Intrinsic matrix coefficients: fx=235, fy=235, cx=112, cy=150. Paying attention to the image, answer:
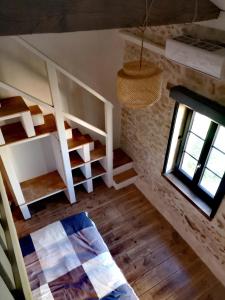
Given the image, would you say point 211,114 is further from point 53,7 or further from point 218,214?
point 53,7

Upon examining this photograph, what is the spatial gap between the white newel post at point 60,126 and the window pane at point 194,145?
144 cm

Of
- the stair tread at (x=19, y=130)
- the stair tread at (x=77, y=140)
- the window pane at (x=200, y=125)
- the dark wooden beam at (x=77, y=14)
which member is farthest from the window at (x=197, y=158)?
the stair tread at (x=19, y=130)

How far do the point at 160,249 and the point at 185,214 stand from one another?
1.82 ft

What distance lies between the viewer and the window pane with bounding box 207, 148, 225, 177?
92.2 inches

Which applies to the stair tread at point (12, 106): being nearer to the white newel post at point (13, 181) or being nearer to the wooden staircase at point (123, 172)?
the white newel post at point (13, 181)

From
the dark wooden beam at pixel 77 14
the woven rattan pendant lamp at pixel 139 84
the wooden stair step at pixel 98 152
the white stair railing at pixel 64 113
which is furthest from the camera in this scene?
the wooden stair step at pixel 98 152

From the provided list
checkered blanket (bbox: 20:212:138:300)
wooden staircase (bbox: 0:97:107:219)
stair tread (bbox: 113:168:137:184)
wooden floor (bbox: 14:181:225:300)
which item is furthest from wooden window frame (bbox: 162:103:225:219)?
checkered blanket (bbox: 20:212:138:300)

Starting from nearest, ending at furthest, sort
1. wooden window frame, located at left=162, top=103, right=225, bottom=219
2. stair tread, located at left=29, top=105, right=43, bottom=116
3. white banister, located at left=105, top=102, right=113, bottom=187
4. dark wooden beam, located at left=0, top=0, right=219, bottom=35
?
dark wooden beam, located at left=0, top=0, right=219, bottom=35 → wooden window frame, located at left=162, top=103, right=225, bottom=219 → stair tread, located at left=29, top=105, right=43, bottom=116 → white banister, located at left=105, top=102, right=113, bottom=187

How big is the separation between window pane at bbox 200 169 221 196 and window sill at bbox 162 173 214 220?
0.16 m

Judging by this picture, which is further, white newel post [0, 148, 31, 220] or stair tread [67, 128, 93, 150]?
stair tread [67, 128, 93, 150]

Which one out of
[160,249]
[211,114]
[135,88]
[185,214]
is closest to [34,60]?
[135,88]

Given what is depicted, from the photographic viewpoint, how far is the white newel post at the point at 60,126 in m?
2.32

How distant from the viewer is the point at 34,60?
260cm

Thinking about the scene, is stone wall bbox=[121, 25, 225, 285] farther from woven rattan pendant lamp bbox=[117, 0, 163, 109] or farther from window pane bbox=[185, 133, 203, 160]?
woven rattan pendant lamp bbox=[117, 0, 163, 109]
